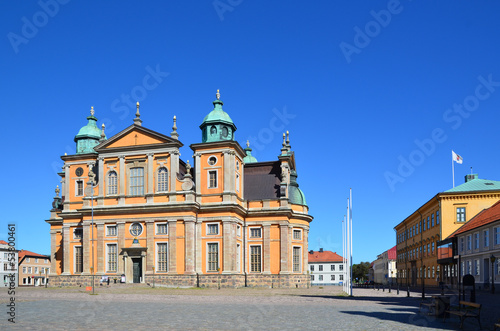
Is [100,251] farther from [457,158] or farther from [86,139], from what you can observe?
[457,158]

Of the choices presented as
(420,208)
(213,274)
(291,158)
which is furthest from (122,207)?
(420,208)

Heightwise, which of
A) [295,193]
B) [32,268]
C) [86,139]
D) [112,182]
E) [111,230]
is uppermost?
[86,139]

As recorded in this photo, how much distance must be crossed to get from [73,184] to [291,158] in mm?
26541

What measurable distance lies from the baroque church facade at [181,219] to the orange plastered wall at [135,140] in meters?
0.11

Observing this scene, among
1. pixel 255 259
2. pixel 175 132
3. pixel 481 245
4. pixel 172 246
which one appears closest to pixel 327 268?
pixel 255 259

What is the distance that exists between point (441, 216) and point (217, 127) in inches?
1085

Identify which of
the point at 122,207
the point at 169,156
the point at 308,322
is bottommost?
the point at 308,322

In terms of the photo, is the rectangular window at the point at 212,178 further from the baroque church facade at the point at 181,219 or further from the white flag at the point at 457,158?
the white flag at the point at 457,158

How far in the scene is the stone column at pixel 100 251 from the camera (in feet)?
188

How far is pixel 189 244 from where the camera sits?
55406 millimetres

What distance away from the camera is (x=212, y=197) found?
5759 cm

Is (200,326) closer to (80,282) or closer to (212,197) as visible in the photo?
(212,197)

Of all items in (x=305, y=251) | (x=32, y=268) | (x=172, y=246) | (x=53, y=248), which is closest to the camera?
(x=172, y=246)

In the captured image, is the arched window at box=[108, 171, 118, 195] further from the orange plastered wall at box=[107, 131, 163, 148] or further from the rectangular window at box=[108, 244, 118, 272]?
the rectangular window at box=[108, 244, 118, 272]
